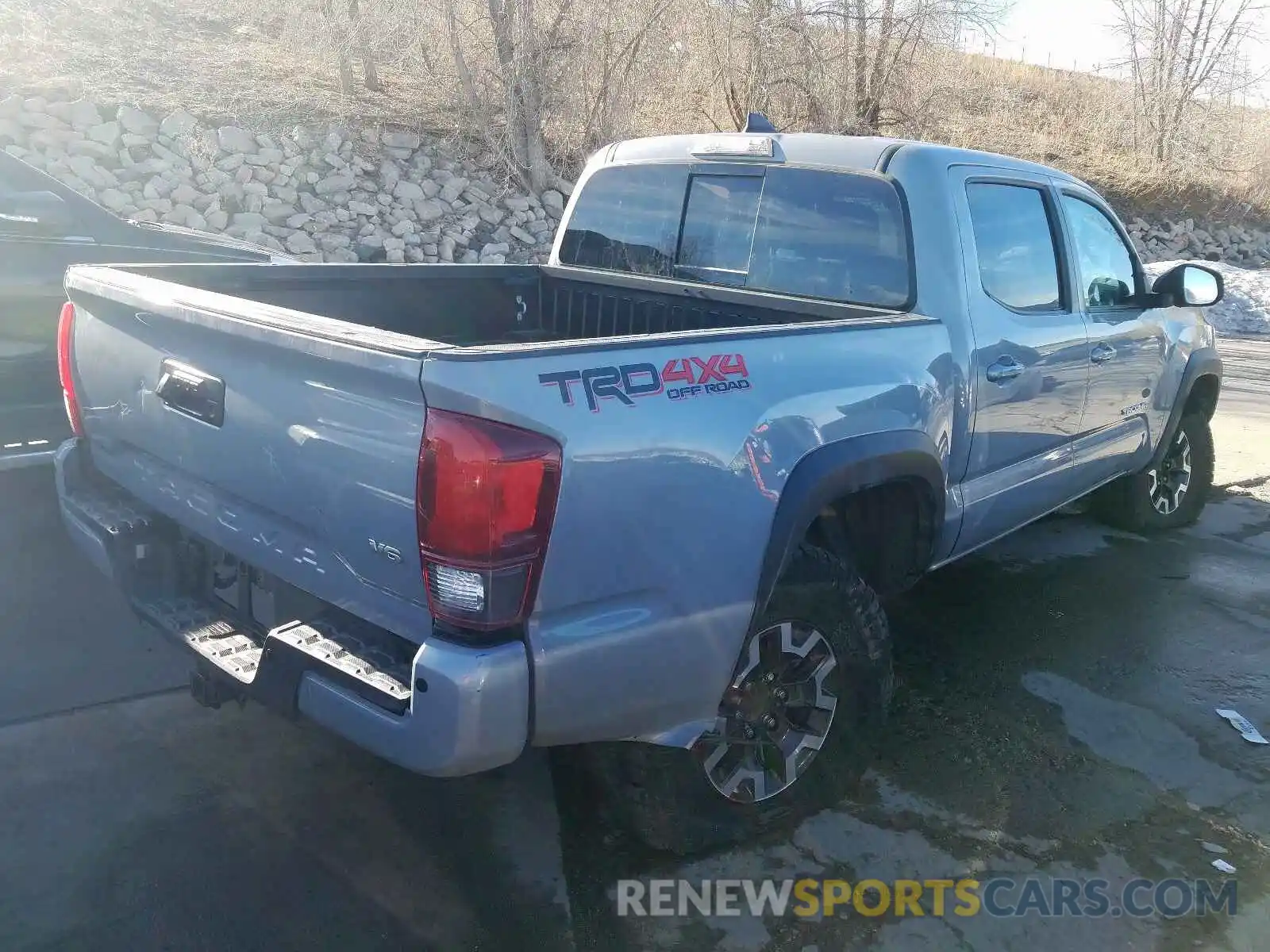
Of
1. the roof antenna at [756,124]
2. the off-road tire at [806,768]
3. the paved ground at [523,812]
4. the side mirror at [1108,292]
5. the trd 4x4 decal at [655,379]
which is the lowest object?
the paved ground at [523,812]

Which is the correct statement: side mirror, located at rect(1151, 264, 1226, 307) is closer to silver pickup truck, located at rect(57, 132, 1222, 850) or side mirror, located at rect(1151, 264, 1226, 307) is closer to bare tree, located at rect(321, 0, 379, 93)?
silver pickup truck, located at rect(57, 132, 1222, 850)

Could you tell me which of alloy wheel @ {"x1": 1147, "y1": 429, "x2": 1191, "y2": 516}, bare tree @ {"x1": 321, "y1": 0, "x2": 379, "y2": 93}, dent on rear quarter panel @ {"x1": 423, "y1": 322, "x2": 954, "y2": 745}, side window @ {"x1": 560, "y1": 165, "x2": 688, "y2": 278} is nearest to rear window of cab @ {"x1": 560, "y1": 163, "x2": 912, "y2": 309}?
side window @ {"x1": 560, "y1": 165, "x2": 688, "y2": 278}

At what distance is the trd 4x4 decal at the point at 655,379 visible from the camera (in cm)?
237

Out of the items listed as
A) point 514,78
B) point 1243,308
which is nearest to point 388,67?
point 514,78

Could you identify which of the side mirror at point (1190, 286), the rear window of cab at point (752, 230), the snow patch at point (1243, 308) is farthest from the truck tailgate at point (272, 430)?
the snow patch at point (1243, 308)

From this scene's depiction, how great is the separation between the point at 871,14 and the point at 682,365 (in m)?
18.1

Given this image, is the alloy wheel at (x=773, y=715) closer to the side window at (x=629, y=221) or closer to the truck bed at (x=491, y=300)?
the truck bed at (x=491, y=300)

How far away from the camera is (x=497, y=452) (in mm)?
2238

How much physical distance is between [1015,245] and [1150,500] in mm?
2626

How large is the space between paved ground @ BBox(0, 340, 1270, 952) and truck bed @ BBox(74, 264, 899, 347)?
1510 mm

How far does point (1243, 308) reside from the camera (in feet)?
55.9

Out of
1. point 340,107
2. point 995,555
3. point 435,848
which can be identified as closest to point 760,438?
point 435,848

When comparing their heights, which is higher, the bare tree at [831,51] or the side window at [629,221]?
the bare tree at [831,51]

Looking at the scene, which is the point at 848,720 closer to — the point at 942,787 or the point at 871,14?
the point at 942,787
